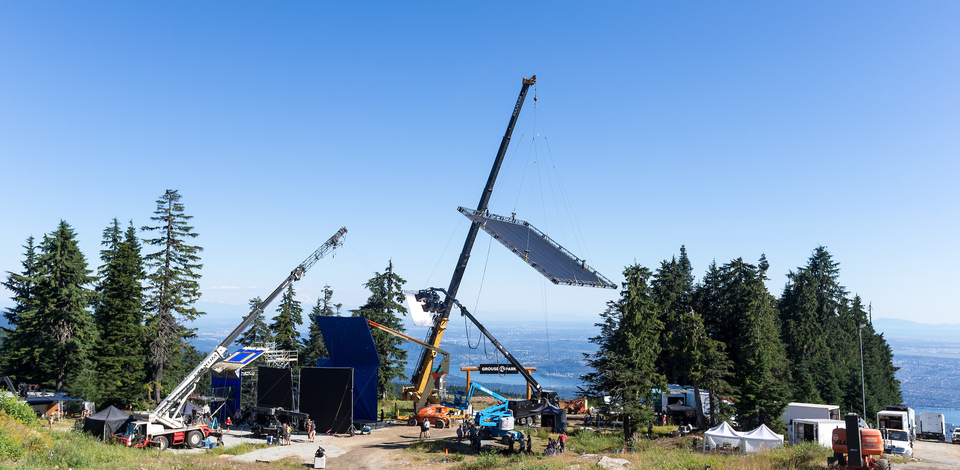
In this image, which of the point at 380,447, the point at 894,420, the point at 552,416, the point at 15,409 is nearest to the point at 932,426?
the point at 894,420

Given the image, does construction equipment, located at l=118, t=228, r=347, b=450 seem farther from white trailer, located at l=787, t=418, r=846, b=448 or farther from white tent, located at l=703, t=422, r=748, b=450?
white trailer, located at l=787, t=418, r=846, b=448

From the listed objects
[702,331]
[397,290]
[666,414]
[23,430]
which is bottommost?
[666,414]

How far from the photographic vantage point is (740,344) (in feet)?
160

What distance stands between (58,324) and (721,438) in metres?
45.1

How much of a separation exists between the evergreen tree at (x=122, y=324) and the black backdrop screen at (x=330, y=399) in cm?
1685

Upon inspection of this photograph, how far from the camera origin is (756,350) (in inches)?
1698

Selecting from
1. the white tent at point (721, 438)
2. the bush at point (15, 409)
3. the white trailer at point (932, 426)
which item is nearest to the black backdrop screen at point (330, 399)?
the bush at point (15, 409)

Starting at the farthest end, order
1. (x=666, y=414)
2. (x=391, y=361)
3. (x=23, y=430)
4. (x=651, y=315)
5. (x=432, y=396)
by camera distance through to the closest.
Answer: (x=391, y=361), (x=666, y=414), (x=432, y=396), (x=651, y=315), (x=23, y=430)

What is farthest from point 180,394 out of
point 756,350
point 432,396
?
point 756,350

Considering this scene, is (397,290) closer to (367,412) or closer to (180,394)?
(367,412)

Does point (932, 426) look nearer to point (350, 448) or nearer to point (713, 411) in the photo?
point (713, 411)

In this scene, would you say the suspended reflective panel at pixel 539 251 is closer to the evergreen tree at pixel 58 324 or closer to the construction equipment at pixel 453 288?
the construction equipment at pixel 453 288

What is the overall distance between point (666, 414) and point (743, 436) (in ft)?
52.3

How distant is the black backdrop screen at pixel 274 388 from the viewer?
125ft
